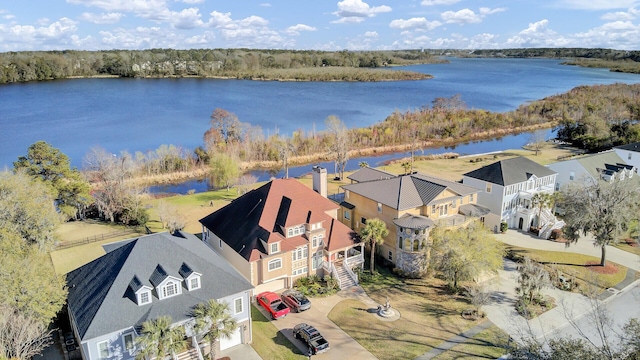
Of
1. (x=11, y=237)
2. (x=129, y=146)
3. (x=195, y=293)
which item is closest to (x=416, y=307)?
(x=195, y=293)

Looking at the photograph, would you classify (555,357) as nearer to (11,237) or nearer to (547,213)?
(11,237)

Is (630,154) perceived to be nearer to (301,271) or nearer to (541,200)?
(541,200)

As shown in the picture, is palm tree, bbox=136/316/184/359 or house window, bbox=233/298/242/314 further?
house window, bbox=233/298/242/314

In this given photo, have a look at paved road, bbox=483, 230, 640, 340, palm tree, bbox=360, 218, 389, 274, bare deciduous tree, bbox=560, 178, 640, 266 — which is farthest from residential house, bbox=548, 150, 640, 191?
palm tree, bbox=360, 218, 389, 274

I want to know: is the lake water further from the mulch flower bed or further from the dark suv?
the mulch flower bed

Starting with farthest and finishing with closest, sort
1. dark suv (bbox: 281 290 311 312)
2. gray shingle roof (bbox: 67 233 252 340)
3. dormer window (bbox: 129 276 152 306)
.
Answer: dark suv (bbox: 281 290 311 312)
dormer window (bbox: 129 276 152 306)
gray shingle roof (bbox: 67 233 252 340)

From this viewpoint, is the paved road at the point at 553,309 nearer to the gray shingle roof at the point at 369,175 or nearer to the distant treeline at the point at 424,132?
the gray shingle roof at the point at 369,175
